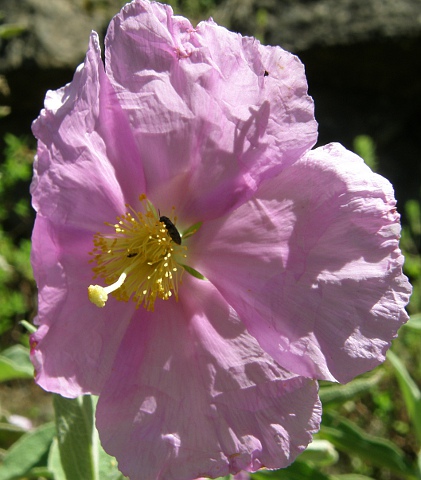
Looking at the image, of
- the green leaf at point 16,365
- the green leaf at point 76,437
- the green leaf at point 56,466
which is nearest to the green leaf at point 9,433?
the green leaf at point 16,365

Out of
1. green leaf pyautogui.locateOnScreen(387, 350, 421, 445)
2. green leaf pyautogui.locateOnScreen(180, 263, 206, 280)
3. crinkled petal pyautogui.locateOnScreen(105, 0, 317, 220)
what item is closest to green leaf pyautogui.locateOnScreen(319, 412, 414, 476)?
green leaf pyautogui.locateOnScreen(387, 350, 421, 445)

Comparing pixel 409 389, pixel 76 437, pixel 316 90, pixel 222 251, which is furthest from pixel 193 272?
pixel 316 90

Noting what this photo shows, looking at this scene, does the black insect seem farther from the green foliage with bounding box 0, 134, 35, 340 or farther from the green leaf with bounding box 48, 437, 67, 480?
the green foliage with bounding box 0, 134, 35, 340

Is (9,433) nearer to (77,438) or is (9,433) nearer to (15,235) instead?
(77,438)

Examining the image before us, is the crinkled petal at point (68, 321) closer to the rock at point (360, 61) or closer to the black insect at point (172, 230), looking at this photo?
the black insect at point (172, 230)

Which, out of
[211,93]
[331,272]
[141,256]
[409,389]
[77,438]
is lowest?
[409,389]

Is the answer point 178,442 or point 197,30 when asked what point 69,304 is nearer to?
point 178,442
